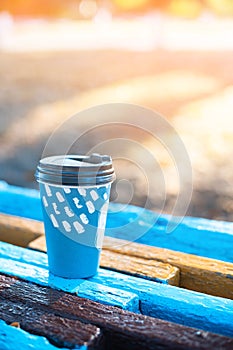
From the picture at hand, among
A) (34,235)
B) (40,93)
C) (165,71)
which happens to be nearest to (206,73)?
(165,71)

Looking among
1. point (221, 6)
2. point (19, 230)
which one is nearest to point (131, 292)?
point (19, 230)

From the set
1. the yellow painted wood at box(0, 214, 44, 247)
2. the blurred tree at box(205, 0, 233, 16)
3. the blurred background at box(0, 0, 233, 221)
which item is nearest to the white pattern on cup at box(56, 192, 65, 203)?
the yellow painted wood at box(0, 214, 44, 247)

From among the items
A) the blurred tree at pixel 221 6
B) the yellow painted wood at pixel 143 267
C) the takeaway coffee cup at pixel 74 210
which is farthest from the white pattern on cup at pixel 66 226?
the blurred tree at pixel 221 6

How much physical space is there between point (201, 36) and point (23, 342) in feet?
48.5

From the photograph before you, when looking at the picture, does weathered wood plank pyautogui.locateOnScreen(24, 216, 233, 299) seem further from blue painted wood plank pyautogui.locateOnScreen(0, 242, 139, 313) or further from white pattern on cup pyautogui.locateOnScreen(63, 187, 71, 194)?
white pattern on cup pyautogui.locateOnScreen(63, 187, 71, 194)

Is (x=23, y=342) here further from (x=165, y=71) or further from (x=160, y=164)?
(x=165, y=71)

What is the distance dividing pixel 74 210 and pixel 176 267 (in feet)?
1.28

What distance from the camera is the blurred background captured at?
4.60m

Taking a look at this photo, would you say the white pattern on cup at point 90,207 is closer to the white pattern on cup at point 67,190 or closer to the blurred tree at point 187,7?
the white pattern on cup at point 67,190

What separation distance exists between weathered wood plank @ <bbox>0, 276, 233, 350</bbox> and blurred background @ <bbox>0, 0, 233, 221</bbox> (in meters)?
2.38

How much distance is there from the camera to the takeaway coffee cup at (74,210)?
1.31 meters

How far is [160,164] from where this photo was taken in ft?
15.2

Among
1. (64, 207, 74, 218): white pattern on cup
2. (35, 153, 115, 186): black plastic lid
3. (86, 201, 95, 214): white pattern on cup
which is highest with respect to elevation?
(35, 153, 115, 186): black plastic lid

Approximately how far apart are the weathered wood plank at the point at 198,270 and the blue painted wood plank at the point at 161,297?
0.20 meters
